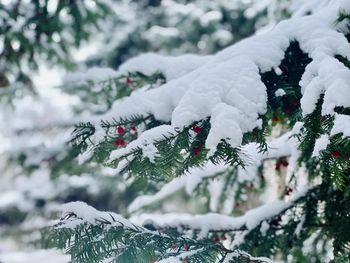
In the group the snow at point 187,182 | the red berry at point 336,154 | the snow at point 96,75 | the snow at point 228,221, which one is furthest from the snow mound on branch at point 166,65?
the red berry at point 336,154

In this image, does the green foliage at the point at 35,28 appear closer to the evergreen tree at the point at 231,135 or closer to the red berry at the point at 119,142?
the evergreen tree at the point at 231,135

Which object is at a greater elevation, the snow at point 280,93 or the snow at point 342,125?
the snow at point 342,125

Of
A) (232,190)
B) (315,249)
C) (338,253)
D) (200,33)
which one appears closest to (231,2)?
(200,33)

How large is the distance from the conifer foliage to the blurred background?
1.45 ft

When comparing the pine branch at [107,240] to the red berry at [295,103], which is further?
the red berry at [295,103]

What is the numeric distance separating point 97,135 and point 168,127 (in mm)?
495

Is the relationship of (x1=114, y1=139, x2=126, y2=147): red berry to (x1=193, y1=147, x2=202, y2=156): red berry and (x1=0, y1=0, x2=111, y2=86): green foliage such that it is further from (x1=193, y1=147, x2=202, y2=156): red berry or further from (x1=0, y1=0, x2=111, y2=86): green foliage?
(x1=0, y1=0, x2=111, y2=86): green foliage

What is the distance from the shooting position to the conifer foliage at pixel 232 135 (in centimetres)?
162

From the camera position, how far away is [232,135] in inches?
61.1

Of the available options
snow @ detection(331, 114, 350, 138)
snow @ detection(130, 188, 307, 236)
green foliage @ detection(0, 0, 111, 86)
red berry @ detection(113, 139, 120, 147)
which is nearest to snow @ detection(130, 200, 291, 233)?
snow @ detection(130, 188, 307, 236)

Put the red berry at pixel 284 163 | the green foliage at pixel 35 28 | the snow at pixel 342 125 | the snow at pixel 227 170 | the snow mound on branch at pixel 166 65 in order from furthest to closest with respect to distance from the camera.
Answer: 1. the green foliage at pixel 35 28
2. the red berry at pixel 284 163
3. the snow at pixel 227 170
4. the snow mound on branch at pixel 166 65
5. the snow at pixel 342 125

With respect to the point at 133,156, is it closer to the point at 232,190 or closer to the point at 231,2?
the point at 232,190

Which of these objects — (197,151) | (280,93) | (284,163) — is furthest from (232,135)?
Result: (284,163)

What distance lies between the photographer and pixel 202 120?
1.76 meters
